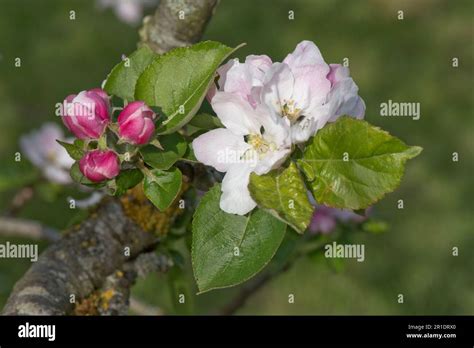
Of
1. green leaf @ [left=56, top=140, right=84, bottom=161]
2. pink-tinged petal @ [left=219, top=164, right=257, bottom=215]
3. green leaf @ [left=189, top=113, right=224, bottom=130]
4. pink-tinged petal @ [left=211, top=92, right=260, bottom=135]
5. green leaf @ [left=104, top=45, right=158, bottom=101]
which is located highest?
green leaf @ [left=104, top=45, right=158, bottom=101]

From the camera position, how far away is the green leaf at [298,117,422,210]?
0.94m

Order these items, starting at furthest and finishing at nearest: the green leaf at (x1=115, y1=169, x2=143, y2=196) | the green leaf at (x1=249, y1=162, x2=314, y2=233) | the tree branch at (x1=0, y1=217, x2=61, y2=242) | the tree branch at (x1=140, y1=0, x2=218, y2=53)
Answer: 1. the tree branch at (x1=0, y1=217, x2=61, y2=242)
2. the tree branch at (x1=140, y1=0, x2=218, y2=53)
3. the green leaf at (x1=115, y1=169, x2=143, y2=196)
4. the green leaf at (x1=249, y1=162, x2=314, y2=233)

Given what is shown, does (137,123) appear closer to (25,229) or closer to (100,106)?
(100,106)

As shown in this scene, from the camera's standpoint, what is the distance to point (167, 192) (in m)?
1.00

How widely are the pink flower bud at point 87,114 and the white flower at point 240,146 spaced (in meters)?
0.12

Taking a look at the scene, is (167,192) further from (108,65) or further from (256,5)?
(256,5)

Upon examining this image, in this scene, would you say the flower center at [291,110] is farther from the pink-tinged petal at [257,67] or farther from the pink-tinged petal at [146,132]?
the pink-tinged petal at [146,132]

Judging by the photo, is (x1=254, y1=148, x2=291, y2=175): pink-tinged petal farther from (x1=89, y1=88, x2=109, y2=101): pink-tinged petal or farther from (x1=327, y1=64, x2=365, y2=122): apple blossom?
(x1=89, y1=88, x2=109, y2=101): pink-tinged petal

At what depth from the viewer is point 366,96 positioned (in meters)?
3.79

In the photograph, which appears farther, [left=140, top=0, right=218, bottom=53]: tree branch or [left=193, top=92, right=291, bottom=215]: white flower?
[left=140, top=0, right=218, bottom=53]: tree branch

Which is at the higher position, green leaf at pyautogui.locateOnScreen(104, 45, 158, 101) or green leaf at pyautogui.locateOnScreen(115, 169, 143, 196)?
green leaf at pyautogui.locateOnScreen(104, 45, 158, 101)

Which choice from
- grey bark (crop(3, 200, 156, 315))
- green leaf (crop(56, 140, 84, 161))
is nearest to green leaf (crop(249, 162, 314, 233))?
green leaf (crop(56, 140, 84, 161))
